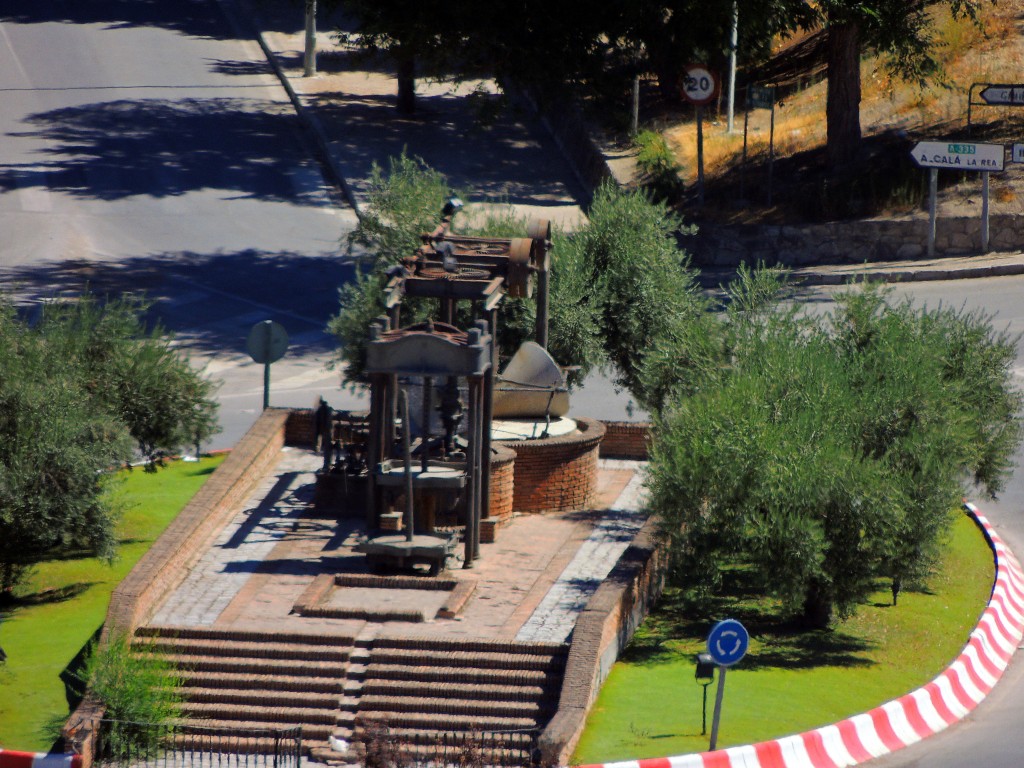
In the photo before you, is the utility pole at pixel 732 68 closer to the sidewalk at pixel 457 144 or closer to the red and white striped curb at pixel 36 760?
the sidewalk at pixel 457 144

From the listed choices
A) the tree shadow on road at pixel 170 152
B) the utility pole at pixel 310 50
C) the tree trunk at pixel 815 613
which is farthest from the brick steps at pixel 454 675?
the utility pole at pixel 310 50

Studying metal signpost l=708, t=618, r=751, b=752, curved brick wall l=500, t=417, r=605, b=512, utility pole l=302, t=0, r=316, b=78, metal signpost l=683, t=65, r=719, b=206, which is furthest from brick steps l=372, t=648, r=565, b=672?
utility pole l=302, t=0, r=316, b=78

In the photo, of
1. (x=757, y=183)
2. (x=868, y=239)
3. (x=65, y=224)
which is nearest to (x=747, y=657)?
(x=868, y=239)

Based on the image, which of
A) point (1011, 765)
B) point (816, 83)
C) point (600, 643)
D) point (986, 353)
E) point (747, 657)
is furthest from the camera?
point (816, 83)

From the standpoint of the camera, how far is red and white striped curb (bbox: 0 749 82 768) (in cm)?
1451

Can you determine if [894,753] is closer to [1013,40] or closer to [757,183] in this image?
[757,183]

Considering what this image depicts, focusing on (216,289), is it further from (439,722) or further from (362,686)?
(439,722)

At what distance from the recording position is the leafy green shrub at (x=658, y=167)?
1433 inches

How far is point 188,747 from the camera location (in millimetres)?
15242

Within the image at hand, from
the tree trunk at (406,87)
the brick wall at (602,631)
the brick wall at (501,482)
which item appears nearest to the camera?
the brick wall at (602,631)

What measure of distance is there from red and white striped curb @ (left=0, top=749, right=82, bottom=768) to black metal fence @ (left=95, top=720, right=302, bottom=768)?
0.47m

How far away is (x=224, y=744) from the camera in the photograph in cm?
1519

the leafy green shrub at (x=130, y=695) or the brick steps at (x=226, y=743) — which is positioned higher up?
the leafy green shrub at (x=130, y=695)

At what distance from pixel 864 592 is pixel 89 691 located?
7830mm
